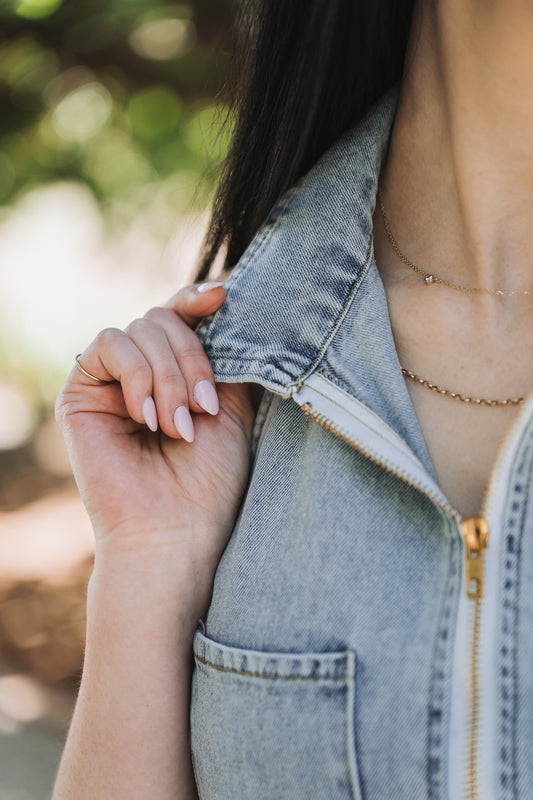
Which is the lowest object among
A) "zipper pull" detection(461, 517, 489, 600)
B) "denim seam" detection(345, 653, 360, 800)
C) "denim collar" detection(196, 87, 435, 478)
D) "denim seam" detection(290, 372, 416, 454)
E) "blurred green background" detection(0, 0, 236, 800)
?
"denim seam" detection(345, 653, 360, 800)

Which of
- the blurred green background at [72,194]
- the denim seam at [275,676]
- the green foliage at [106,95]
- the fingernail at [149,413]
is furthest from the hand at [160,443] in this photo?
the green foliage at [106,95]

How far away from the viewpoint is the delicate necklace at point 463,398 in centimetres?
110

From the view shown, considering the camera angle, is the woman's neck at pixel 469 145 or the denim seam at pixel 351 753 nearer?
the denim seam at pixel 351 753

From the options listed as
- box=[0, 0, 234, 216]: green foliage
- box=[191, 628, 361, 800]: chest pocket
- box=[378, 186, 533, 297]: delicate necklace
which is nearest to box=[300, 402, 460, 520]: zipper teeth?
box=[191, 628, 361, 800]: chest pocket

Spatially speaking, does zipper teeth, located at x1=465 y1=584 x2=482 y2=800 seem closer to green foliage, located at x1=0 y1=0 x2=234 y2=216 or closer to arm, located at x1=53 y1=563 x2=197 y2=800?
arm, located at x1=53 y1=563 x2=197 y2=800

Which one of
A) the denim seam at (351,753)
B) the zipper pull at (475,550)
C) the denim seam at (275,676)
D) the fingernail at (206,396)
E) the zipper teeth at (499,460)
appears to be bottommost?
the denim seam at (351,753)

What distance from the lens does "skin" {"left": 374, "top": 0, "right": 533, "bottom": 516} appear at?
3.64 feet

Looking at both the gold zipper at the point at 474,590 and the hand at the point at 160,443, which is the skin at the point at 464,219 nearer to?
the gold zipper at the point at 474,590

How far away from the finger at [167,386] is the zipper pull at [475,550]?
44 cm

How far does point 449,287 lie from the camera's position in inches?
48.0

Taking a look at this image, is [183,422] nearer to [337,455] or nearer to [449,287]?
[337,455]

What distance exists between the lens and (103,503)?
118cm

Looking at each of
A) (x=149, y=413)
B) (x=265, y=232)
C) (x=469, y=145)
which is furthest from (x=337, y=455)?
(x=469, y=145)

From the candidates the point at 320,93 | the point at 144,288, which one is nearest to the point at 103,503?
the point at 320,93
